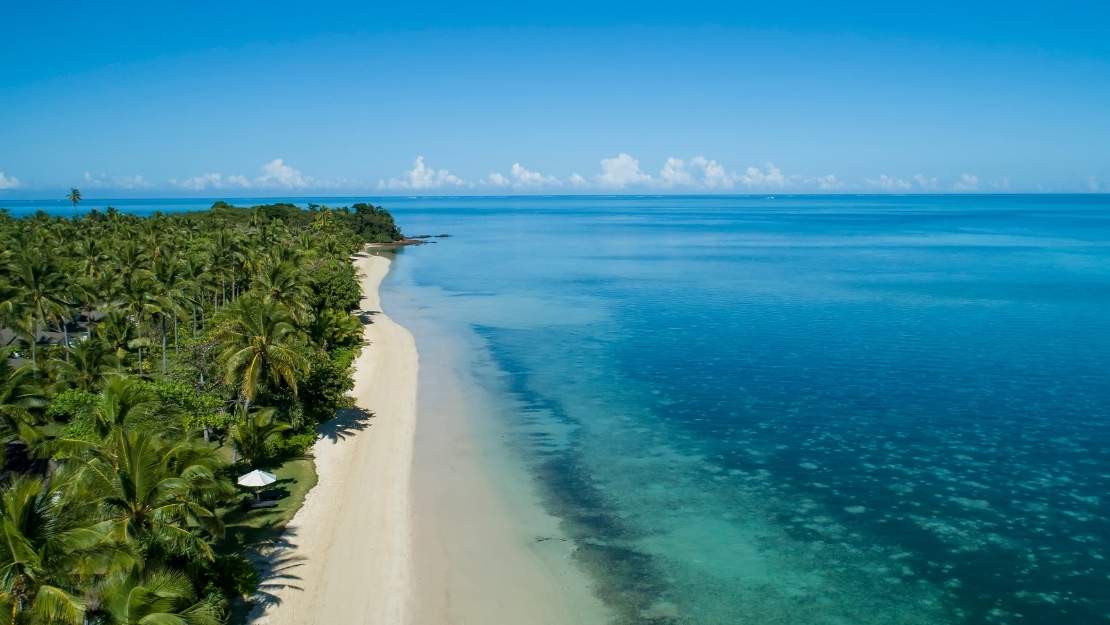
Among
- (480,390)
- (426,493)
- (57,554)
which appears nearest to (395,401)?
(480,390)

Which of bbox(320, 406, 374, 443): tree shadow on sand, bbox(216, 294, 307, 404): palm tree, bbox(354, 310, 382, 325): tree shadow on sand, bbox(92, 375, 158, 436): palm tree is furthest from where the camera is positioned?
bbox(354, 310, 382, 325): tree shadow on sand

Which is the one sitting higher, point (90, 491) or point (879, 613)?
point (90, 491)

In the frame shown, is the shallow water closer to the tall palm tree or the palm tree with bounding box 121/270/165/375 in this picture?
the tall palm tree

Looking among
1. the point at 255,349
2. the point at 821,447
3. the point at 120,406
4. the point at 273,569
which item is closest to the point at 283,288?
the point at 255,349

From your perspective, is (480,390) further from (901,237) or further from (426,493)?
(901,237)

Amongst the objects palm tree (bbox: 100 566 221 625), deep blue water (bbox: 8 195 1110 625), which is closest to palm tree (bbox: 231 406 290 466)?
deep blue water (bbox: 8 195 1110 625)

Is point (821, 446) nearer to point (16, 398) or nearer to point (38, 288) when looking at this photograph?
point (16, 398)
